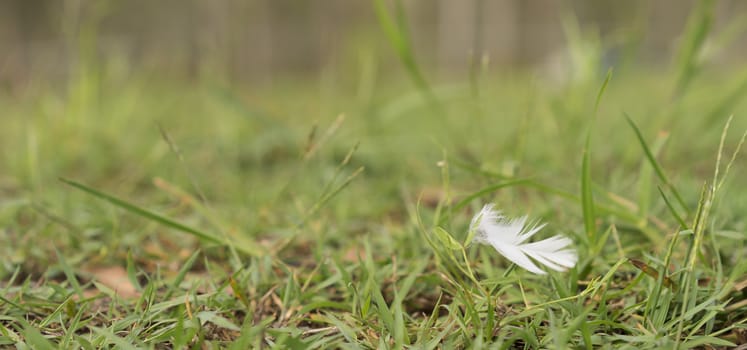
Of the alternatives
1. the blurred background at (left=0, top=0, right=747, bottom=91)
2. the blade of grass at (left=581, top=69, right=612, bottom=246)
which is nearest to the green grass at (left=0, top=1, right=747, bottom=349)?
the blade of grass at (left=581, top=69, right=612, bottom=246)

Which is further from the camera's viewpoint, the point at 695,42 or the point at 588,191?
the point at 695,42

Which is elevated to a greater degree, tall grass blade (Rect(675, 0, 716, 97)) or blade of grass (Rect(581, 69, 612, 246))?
tall grass blade (Rect(675, 0, 716, 97))

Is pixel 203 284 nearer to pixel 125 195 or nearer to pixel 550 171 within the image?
pixel 125 195

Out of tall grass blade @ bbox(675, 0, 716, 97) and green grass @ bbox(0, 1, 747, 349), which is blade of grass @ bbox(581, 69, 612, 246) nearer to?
green grass @ bbox(0, 1, 747, 349)

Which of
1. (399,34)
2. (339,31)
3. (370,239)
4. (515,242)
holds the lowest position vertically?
(339,31)

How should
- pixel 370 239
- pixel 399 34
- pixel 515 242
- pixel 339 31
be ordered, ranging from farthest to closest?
pixel 339 31
pixel 399 34
pixel 370 239
pixel 515 242

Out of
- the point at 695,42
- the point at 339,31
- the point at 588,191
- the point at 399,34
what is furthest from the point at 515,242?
the point at 339,31

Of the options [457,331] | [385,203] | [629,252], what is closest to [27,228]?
[385,203]

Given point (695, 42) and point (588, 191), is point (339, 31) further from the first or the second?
point (588, 191)

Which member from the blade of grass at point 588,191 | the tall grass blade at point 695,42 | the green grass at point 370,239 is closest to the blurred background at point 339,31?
the green grass at point 370,239
